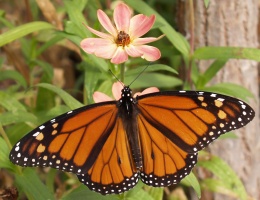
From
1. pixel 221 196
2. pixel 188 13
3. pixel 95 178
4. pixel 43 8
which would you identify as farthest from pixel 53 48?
pixel 95 178

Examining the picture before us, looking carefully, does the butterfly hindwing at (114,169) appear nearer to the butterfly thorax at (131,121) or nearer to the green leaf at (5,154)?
the butterfly thorax at (131,121)

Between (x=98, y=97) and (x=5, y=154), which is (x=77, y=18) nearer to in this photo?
(x=98, y=97)

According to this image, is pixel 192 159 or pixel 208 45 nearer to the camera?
pixel 192 159

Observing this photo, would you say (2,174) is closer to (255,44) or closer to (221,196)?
(221,196)

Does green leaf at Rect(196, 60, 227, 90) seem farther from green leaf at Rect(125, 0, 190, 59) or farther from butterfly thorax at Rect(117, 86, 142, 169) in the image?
butterfly thorax at Rect(117, 86, 142, 169)

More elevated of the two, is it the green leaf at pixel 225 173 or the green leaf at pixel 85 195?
the green leaf at pixel 85 195

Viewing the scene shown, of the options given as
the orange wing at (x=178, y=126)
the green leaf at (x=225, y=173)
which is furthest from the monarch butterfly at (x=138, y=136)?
the green leaf at (x=225, y=173)
